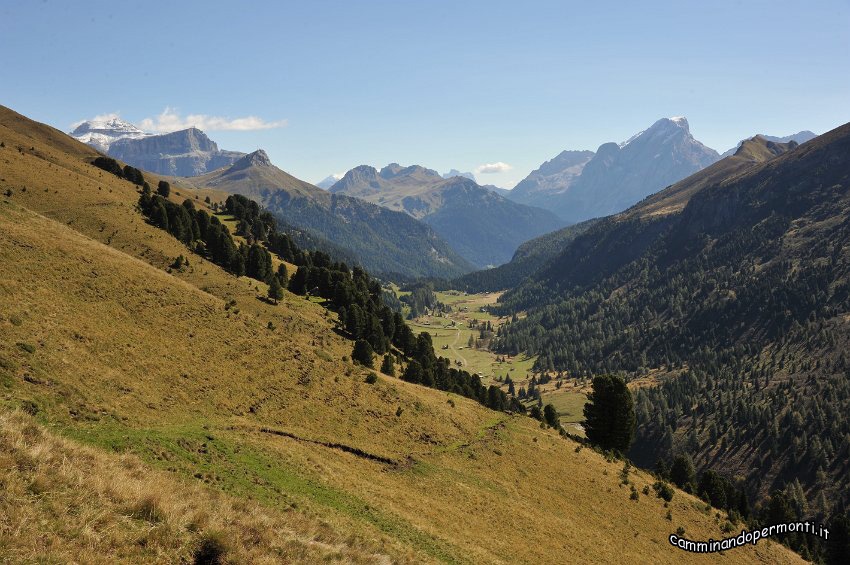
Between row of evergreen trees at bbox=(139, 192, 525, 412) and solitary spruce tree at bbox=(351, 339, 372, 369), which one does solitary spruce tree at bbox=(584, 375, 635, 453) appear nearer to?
row of evergreen trees at bbox=(139, 192, 525, 412)

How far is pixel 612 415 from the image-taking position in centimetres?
8244

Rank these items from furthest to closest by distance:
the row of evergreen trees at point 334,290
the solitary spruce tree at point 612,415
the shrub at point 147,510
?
1. the row of evergreen trees at point 334,290
2. the solitary spruce tree at point 612,415
3. the shrub at point 147,510

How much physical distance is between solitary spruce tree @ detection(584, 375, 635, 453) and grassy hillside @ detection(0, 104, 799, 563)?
41.2ft

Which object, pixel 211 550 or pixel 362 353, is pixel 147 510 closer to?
pixel 211 550

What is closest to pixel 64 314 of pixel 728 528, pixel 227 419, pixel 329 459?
pixel 227 419

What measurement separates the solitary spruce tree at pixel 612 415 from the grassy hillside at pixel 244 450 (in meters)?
12.6

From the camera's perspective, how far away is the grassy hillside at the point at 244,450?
15.9m

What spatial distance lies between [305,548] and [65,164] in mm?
154995

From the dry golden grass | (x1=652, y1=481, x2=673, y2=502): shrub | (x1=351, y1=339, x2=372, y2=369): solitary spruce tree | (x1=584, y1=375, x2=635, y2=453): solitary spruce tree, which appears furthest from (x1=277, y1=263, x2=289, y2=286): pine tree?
the dry golden grass

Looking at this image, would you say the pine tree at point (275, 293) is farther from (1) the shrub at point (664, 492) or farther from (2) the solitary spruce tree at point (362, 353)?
(1) the shrub at point (664, 492)

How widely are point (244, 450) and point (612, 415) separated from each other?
65.9 meters

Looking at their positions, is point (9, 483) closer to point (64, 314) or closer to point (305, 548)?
point (305, 548)

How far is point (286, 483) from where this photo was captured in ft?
109

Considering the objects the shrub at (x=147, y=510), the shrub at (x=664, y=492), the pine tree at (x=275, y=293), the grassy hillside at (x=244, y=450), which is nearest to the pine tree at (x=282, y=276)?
the pine tree at (x=275, y=293)
